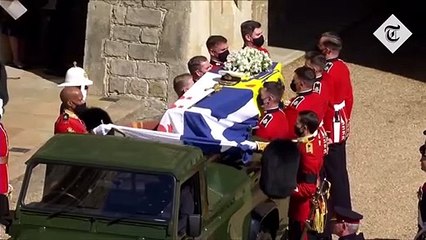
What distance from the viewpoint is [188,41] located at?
13469 mm

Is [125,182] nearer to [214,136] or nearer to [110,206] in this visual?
[110,206]

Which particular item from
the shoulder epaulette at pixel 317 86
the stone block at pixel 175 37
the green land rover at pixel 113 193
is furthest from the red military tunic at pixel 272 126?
the stone block at pixel 175 37

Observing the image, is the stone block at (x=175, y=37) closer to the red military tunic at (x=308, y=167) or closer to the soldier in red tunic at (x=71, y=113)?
the soldier in red tunic at (x=71, y=113)

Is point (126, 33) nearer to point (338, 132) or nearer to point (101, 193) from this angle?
point (338, 132)

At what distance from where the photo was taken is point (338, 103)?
9.85m

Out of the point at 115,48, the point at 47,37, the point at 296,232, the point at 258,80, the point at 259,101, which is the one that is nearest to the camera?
the point at 296,232

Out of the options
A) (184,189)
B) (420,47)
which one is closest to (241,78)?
(184,189)

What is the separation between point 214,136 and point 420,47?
9.66 metres

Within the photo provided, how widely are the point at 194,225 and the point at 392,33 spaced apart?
4.57m

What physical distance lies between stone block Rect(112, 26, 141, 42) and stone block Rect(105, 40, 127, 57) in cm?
8

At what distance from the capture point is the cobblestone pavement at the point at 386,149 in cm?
1039

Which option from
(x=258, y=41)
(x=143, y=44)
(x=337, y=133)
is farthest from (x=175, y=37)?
(x=337, y=133)

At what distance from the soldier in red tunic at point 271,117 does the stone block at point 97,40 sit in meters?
5.21

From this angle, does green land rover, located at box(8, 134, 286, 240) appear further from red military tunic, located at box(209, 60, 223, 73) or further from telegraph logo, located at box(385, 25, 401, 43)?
telegraph logo, located at box(385, 25, 401, 43)
